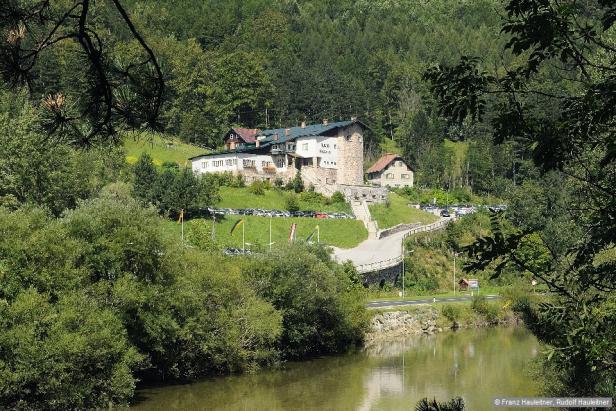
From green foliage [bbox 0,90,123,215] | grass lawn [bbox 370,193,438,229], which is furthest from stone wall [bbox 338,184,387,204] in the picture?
green foliage [bbox 0,90,123,215]

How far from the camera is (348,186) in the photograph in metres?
85.3

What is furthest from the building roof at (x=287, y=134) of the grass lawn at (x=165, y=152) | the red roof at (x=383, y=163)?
the red roof at (x=383, y=163)

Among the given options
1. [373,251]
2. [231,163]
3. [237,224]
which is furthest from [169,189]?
[231,163]

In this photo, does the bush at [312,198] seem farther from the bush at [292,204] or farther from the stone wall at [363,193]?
the bush at [292,204]

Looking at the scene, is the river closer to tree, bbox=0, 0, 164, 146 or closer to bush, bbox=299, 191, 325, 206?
tree, bbox=0, 0, 164, 146

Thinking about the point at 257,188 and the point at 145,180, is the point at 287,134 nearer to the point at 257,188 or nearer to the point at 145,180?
the point at 257,188

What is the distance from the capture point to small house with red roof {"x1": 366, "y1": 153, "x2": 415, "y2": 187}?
101 m

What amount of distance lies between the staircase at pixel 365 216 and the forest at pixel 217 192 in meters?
6.16

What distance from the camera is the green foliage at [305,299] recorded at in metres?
44.9

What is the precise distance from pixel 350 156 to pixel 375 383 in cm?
5591

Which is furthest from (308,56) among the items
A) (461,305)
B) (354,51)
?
(461,305)

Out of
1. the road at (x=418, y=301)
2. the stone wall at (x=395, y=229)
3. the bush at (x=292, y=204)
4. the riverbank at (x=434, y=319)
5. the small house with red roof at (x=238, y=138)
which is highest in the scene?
the small house with red roof at (x=238, y=138)

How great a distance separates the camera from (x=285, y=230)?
7119 centimetres

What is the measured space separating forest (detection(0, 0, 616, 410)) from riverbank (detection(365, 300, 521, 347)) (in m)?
3.13
